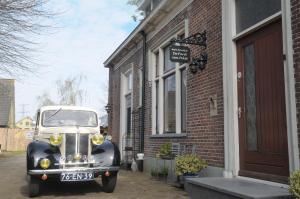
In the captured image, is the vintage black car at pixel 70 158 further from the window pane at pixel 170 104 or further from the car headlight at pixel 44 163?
the window pane at pixel 170 104

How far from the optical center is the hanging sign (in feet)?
29.9

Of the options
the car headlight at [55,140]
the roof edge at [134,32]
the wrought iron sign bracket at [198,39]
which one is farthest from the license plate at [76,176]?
the roof edge at [134,32]

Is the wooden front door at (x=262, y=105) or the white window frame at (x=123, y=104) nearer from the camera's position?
the wooden front door at (x=262, y=105)

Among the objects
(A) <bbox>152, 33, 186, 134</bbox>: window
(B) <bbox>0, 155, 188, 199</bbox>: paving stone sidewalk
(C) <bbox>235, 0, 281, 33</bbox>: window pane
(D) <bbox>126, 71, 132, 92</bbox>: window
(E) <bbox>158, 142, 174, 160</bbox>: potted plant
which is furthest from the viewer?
(D) <bbox>126, 71, 132, 92</bbox>: window

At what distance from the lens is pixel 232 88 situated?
23.4 feet

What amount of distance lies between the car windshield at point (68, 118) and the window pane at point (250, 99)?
14.0 feet

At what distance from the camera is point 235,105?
23.3 ft

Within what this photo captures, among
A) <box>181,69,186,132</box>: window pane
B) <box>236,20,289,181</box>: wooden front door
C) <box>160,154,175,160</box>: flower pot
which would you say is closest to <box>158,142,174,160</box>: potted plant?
<box>160,154,175,160</box>: flower pot

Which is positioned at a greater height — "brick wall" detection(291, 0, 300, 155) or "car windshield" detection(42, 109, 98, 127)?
"brick wall" detection(291, 0, 300, 155)

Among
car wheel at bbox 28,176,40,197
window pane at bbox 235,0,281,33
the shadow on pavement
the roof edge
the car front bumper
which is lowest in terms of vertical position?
the shadow on pavement

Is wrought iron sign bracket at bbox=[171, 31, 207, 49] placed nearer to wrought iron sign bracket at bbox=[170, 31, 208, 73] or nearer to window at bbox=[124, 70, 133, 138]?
wrought iron sign bracket at bbox=[170, 31, 208, 73]

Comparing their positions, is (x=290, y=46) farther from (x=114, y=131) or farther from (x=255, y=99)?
(x=114, y=131)

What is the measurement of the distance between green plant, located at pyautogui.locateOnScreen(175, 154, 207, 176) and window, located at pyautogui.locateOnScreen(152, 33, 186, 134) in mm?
1913

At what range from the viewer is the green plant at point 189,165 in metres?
7.91
